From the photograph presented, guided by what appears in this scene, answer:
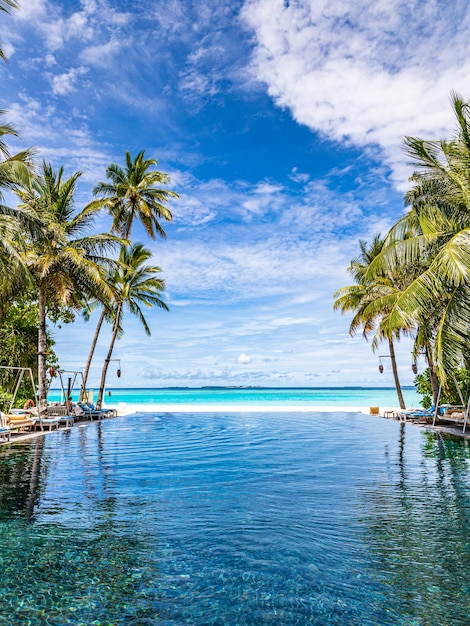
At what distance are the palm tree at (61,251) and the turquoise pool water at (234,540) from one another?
6.88 metres

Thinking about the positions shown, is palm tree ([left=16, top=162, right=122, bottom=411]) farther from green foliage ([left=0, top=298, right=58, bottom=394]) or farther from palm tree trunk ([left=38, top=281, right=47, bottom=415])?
green foliage ([left=0, top=298, right=58, bottom=394])

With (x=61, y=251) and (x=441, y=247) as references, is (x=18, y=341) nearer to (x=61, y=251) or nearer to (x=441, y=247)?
(x=61, y=251)

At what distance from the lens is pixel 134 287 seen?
23453 mm

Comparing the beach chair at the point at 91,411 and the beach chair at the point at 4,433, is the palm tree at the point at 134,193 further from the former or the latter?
the beach chair at the point at 4,433

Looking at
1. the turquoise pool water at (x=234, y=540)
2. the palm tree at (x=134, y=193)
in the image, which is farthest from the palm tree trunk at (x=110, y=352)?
the turquoise pool water at (x=234, y=540)

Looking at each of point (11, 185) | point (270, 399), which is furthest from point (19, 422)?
point (270, 399)

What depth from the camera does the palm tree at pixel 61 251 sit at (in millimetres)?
15641

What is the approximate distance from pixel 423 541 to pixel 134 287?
20195 millimetres

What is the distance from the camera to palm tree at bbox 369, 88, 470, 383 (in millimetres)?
9156

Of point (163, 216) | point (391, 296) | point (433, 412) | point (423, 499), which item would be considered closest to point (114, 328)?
point (163, 216)

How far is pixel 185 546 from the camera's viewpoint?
5.18 meters

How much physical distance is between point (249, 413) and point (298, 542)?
72.5ft

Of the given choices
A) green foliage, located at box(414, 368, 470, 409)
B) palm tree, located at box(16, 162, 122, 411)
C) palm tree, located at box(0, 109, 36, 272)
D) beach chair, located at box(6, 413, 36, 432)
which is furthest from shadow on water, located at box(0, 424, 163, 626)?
green foliage, located at box(414, 368, 470, 409)

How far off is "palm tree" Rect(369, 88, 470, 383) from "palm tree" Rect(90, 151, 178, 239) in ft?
45.4
